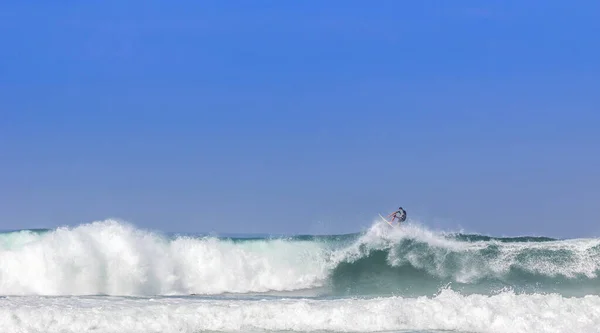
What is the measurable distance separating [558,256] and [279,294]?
836cm

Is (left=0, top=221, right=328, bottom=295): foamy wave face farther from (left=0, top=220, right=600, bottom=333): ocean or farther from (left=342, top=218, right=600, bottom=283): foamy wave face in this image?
(left=342, top=218, right=600, bottom=283): foamy wave face

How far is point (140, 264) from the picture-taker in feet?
76.5

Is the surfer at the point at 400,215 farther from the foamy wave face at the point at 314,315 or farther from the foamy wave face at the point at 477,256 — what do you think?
the foamy wave face at the point at 314,315

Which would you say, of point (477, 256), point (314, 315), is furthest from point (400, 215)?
point (314, 315)

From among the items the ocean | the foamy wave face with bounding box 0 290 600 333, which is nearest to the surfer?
the ocean

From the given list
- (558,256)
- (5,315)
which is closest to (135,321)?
(5,315)

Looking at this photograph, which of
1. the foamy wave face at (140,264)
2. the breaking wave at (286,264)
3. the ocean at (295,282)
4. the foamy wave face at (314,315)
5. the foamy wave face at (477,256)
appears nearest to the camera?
the foamy wave face at (314,315)

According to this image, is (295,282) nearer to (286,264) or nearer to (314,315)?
(286,264)

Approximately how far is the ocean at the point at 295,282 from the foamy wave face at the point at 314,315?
0.09 ft

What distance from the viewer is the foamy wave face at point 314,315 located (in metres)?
14.6

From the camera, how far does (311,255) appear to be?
89.3ft

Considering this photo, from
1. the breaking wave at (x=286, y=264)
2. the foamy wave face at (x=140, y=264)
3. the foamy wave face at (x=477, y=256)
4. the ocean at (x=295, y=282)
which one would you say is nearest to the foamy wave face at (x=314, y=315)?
the ocean at (x=295, y=282)

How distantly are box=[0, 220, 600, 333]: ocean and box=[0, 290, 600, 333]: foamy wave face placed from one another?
0.03 meters

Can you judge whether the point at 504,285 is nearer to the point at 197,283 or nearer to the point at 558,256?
the point at 558,256
